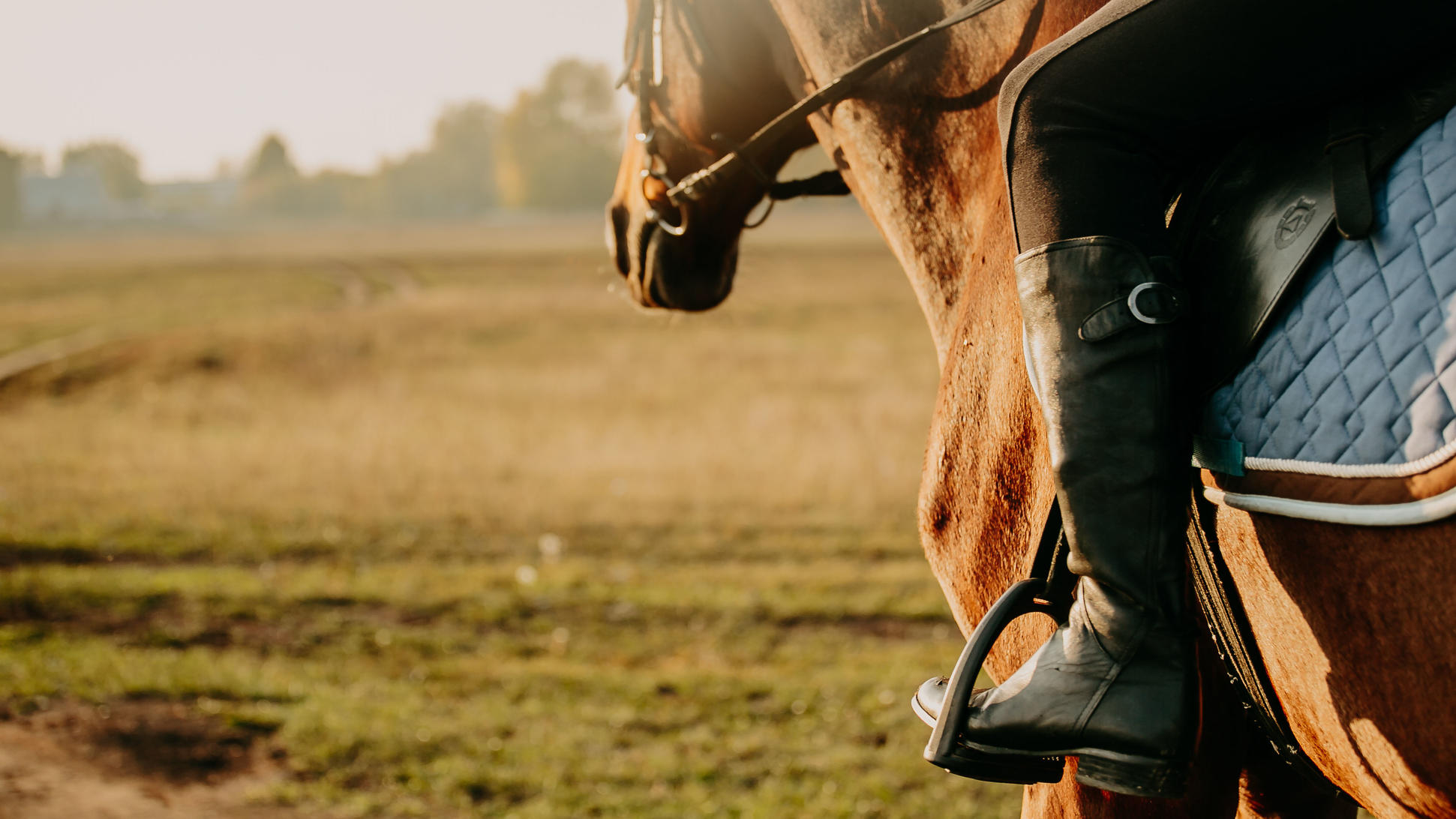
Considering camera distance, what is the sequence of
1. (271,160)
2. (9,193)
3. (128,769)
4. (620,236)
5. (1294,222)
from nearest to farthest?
(1294,222) < (620,236) < (128,769) < (9,193) < (271,160)

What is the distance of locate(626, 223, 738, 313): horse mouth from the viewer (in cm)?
280

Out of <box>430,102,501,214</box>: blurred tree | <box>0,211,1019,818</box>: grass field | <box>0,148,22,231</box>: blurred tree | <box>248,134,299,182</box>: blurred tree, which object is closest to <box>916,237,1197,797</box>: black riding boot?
<box>0,211,1019,818</box>: grass field

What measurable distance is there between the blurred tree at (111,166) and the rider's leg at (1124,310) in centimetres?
15570

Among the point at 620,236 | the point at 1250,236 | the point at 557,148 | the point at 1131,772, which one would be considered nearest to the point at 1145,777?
the point at 1131,772

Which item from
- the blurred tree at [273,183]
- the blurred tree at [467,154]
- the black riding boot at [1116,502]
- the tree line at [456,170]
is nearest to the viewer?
the black riding boot at [1116,502]

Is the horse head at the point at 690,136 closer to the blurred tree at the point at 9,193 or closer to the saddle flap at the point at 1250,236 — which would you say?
the saddle flap at the point at 1250,236

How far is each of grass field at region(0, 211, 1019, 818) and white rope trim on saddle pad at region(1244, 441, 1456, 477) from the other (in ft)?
6.59

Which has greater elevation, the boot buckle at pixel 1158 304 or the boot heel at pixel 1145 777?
the boot buckle at pixel 1158 304

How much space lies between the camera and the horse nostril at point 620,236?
2996 millimetres

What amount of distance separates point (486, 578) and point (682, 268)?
4500mm

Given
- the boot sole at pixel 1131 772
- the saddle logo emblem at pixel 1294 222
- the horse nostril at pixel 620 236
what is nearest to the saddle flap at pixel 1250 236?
the saddle logo emblem at pixel 1294 222

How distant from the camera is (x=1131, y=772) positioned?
1.53m

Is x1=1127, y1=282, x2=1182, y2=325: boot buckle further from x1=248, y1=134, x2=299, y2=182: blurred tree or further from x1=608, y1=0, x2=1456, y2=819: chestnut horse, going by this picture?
x1=248, y1=134, x2=299, y2=182: blurred tree

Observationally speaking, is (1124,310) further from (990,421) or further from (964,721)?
(964,721)
